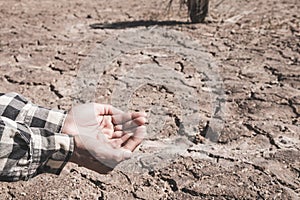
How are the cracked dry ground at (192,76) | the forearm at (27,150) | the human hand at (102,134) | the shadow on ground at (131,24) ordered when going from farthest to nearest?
the shadow on ground at (131,24) → the cracked dry ground at (192,76) → the human hand at (102,134) → the forearm at (27,150)

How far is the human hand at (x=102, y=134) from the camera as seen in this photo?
1354 mm

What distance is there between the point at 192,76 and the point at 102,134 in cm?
137

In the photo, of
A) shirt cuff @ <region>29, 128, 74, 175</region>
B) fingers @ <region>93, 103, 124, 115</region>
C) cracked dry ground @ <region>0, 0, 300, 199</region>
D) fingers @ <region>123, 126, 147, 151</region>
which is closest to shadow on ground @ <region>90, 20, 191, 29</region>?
cracked dry ground @ <region>0, 0, 300, 199</region>

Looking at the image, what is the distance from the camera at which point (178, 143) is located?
210 centimetres

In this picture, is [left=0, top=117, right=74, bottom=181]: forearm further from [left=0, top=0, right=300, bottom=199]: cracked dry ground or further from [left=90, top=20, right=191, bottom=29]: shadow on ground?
[left=90, top=20, right=191, bottom=29]: shadow on ground

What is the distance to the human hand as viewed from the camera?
1.35 m

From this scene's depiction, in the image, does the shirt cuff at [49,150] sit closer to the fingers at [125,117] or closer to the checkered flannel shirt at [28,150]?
the checkered flannel shirt at [28,150]

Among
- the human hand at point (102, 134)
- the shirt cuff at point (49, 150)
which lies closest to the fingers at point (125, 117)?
the human hand at point (102, 134)

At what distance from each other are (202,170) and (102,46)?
64.6 inches

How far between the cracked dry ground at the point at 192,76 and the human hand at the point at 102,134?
0.32 metres

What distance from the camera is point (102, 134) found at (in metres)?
1.47

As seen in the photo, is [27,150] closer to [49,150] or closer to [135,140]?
[49,150]

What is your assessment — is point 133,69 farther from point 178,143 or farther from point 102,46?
point 178,143

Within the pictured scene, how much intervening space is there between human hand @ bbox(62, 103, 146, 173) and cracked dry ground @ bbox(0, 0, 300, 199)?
324 millimetres
